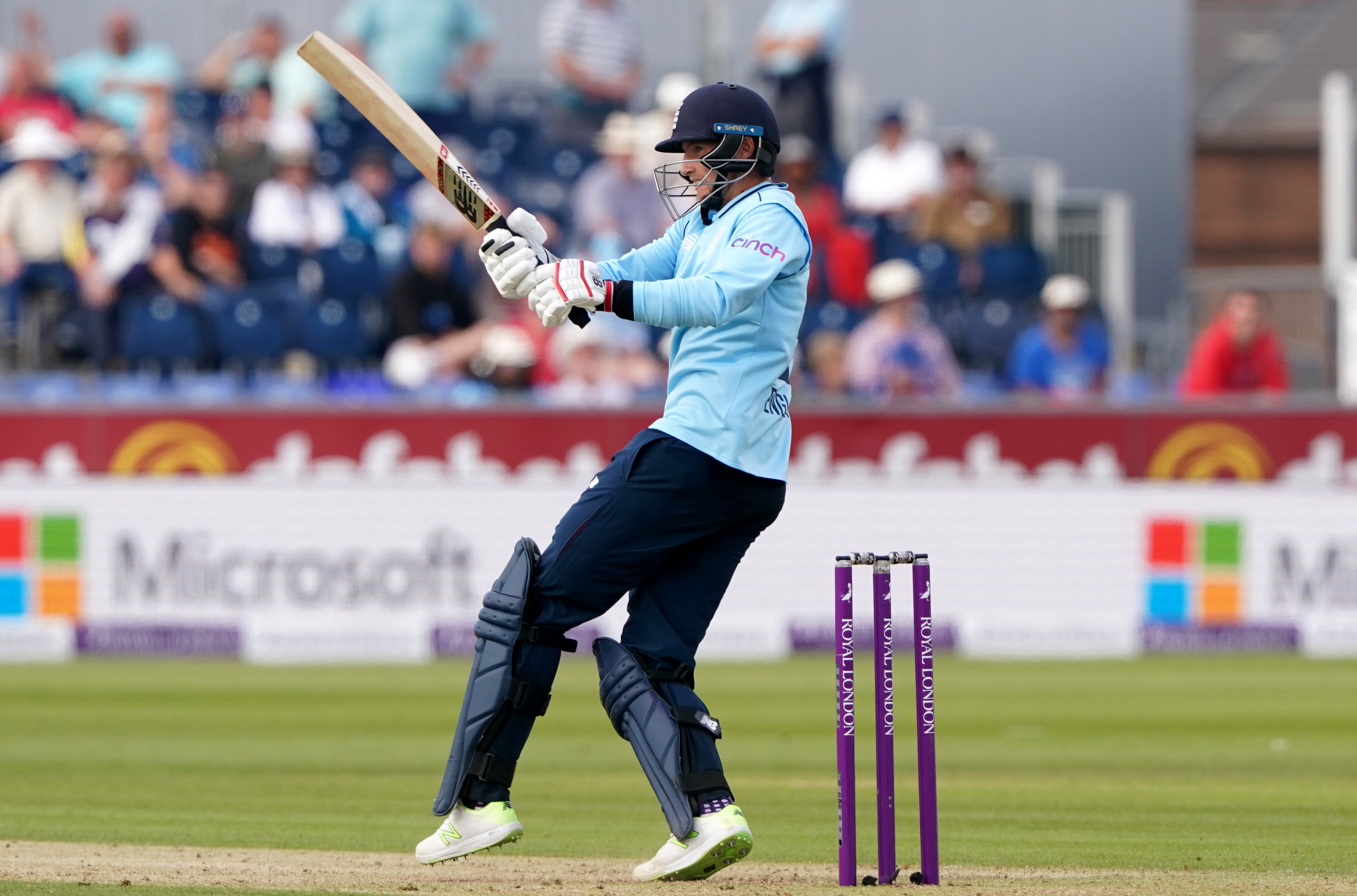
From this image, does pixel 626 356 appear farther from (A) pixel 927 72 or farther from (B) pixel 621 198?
(A) pixel 927 72

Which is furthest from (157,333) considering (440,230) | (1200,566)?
(1200,566)

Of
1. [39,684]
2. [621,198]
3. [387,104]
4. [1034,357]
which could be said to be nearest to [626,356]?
[621,198]

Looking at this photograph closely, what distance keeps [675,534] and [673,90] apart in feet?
36.8

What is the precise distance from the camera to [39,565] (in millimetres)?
13219

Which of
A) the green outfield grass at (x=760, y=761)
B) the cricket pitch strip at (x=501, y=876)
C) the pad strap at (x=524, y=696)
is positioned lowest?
the green outfield grass at (x=760, y=761)

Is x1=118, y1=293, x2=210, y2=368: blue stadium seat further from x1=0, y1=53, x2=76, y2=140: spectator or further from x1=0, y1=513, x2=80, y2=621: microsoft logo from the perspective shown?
x1=0, y1=53, x2=76, y2=140: spectator

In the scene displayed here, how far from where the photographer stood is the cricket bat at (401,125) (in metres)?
5.61

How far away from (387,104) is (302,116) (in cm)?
1209

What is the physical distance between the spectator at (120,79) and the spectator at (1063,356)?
7.85 metres

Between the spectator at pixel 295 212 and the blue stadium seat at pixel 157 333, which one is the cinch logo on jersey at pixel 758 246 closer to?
the blue stadium seat at pixel 157 333

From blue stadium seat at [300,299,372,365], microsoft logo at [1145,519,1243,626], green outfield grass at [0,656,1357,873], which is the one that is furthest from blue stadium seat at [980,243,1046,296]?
blue stadium seat at [300,299,372,365]

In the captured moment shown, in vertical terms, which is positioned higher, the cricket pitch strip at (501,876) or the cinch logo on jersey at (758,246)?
the cinch logo on jersey at (758,246)

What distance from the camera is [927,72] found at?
69.8 ft

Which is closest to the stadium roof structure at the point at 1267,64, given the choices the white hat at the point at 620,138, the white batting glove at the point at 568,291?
the white hat at the point at 620,138
